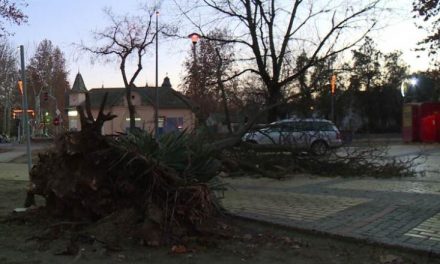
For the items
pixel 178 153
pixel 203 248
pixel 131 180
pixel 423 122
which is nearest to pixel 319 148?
pixel 178 153

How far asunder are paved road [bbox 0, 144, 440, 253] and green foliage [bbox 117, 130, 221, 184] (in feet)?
3.16

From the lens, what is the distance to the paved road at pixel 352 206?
23.2ft

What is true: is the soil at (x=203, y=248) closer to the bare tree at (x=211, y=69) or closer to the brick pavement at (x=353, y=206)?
the brick pavement at (x=353, y=206)

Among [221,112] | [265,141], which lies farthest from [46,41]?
[265,141]

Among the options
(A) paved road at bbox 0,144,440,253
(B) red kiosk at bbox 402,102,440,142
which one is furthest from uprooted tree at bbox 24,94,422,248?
(B) red kiosk at bbox 402,102,440,142

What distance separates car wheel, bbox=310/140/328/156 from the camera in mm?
14625

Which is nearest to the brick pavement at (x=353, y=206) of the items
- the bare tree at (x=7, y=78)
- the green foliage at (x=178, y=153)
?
the green foliage at (x=178, y=153)

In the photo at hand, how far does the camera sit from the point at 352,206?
9086 millimetres

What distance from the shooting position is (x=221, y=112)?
80.8 feet

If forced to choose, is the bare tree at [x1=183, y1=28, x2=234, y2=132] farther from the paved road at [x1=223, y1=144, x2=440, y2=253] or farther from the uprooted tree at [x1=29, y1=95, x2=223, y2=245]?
the uprooted tree at [x1=29, y1=95, x2=223, y2=245]

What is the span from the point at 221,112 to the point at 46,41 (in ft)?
183

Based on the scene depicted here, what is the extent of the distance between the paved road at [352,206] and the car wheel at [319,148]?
43.6 inches

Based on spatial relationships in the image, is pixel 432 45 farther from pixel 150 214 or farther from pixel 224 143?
pixel 150 214

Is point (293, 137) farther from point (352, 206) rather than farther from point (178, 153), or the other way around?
point (178, 153)
